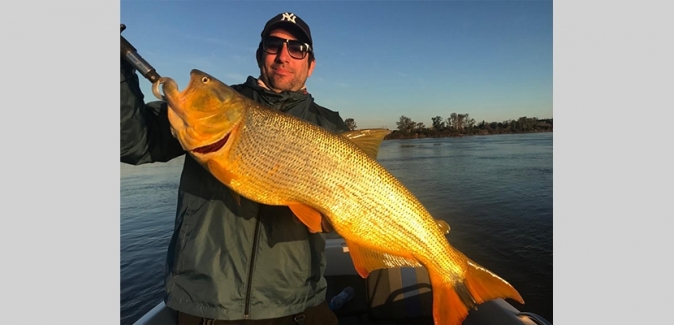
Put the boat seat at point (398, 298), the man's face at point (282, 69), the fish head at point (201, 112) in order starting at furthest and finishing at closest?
the boat seat at point (398, 298)
the man's face at point (282, 69)
the fish head at point (201, 112)

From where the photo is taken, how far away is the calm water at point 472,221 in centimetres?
824

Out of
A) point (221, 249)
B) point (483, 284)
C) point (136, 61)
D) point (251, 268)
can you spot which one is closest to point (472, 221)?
point (483, 284)

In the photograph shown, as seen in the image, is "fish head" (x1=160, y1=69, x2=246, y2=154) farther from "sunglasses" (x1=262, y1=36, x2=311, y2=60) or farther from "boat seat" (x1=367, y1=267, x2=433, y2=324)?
"boat seat" (x1=367, y1=267, x2=433, y2=324)

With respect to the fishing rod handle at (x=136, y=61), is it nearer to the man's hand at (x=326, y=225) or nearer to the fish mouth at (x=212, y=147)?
the fish mouth at (x=212, y=147)

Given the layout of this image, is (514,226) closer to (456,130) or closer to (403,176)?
(403,176)

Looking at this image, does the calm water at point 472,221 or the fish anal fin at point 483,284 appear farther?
the calm water at point 472,221

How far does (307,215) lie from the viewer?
2.18m

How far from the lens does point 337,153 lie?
2.23 metres

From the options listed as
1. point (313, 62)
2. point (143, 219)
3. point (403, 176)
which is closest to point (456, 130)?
point (403, 176)

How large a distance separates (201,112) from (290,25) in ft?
4.08

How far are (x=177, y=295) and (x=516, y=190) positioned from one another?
56.6ft

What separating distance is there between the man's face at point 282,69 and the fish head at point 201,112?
808mm

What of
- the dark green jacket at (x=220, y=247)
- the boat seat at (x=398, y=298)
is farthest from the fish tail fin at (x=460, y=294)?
the boat seat at (x=398, y=298)

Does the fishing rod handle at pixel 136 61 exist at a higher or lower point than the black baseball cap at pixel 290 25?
lower
